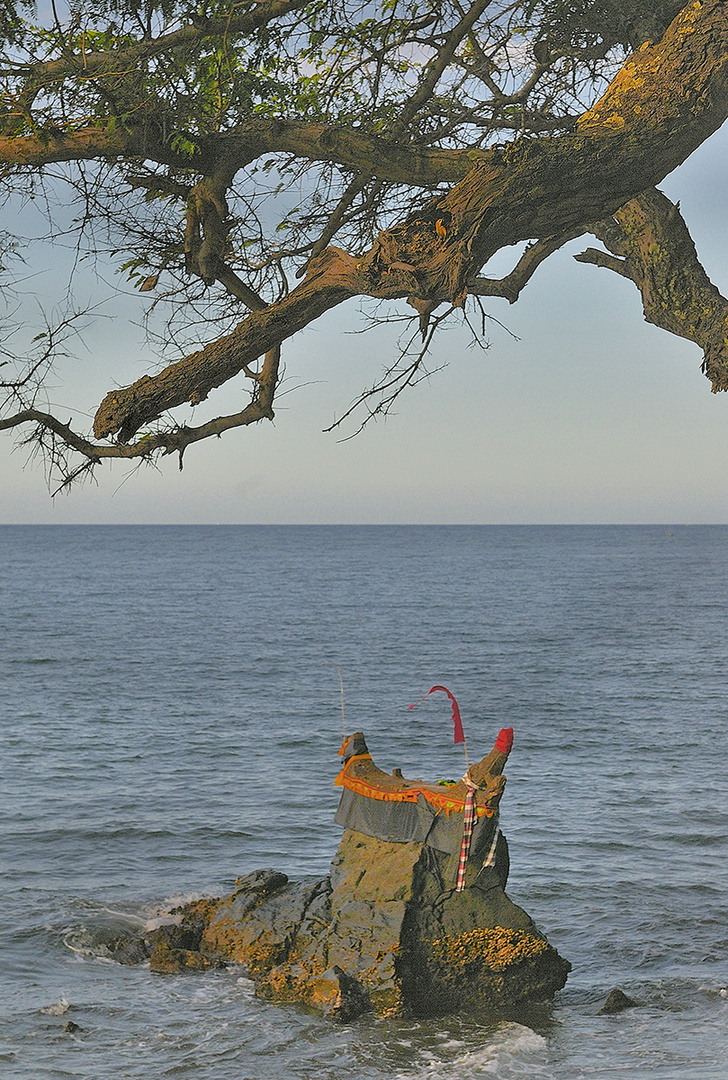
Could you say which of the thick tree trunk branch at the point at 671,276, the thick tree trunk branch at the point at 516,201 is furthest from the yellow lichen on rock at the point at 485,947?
the thick tree trunk branch at the point at 516,201

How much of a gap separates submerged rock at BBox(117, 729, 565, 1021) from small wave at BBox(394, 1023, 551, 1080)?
0.65 metres

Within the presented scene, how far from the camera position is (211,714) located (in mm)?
42062

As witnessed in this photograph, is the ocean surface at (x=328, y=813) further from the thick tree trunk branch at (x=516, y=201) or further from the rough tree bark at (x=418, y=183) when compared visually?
the thick tree trunk branch at (x=516, y=201)

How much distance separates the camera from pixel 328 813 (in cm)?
2688

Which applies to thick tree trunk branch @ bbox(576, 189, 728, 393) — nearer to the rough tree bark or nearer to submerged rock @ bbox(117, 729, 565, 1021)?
the rough tree bark

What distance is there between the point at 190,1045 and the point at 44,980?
383cm

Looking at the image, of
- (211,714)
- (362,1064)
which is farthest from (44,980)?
(211,714)

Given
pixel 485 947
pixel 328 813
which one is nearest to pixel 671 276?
pixel 485 947

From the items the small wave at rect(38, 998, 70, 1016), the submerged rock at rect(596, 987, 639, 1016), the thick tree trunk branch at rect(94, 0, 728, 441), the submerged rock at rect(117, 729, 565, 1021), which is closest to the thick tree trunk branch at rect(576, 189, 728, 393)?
the thick tree trunk branch at rect(94, 0, 728, 441)

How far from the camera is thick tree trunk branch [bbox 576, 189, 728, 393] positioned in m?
7.07

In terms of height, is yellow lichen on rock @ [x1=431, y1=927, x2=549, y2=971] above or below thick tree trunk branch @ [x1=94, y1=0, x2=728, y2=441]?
below

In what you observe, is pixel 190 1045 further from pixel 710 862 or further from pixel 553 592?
pixel 553 592

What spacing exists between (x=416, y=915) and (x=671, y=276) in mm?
9233

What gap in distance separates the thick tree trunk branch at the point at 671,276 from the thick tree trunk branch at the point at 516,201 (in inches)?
58.7
